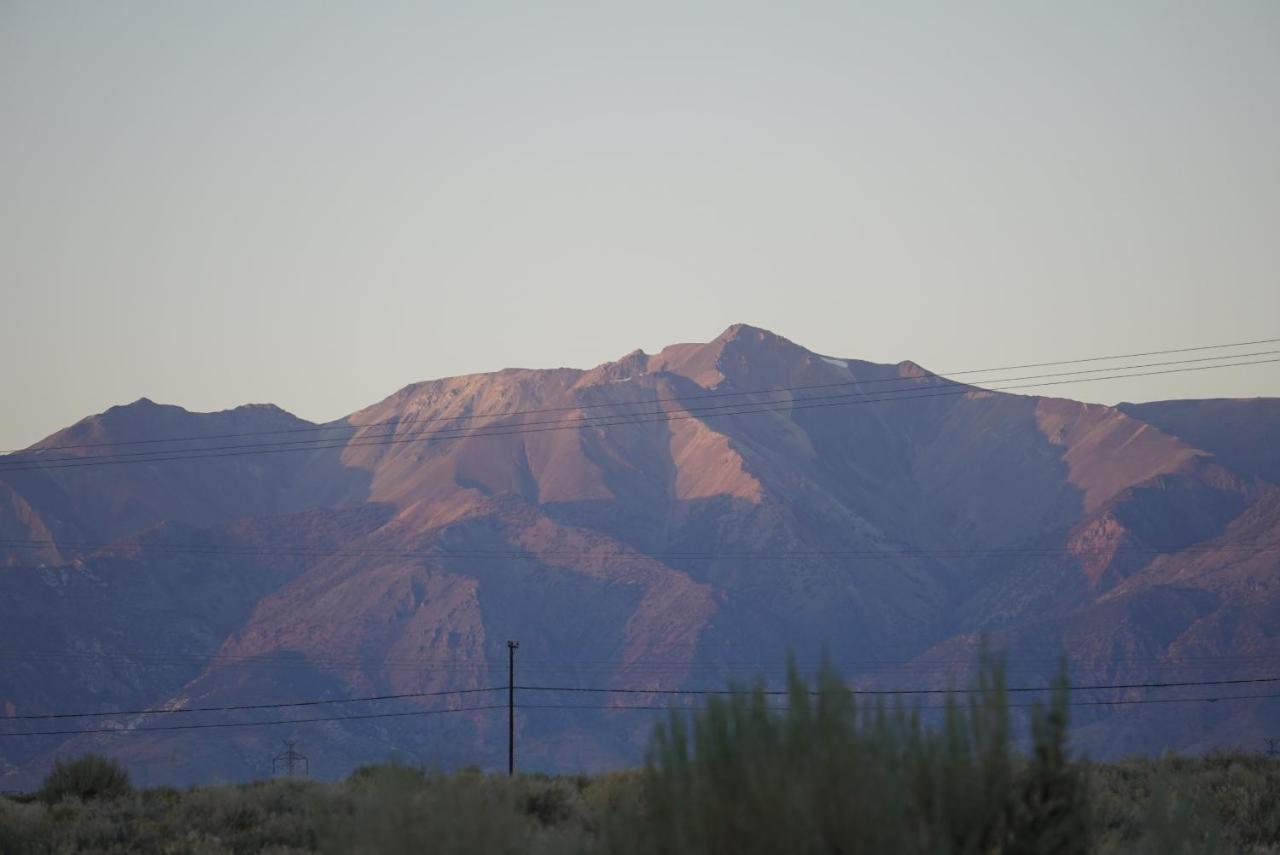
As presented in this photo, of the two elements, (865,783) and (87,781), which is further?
(87,781)

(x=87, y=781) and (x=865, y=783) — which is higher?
(x=865, y=783)

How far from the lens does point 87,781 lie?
28219 mm

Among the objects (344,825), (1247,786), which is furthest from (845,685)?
(1247,786)

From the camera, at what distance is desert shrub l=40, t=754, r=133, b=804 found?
27.8 metres

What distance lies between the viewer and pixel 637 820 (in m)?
13.2

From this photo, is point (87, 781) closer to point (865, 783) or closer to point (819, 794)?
point (819, 794)

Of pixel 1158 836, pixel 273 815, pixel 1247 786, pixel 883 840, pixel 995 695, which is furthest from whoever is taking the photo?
pixel 1247 786

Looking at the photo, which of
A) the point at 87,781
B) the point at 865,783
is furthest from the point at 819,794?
the point at 87,781

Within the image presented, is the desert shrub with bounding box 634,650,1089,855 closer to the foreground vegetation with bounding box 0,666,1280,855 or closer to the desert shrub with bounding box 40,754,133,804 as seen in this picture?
the foreground vegetation with bounding box 0,666,1280,855

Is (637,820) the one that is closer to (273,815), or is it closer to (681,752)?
(681,752)

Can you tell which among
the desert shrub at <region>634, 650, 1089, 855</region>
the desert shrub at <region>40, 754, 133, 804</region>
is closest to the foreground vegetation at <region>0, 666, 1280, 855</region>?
the desert shrub at <region>634, 650, 1089, 855</region>

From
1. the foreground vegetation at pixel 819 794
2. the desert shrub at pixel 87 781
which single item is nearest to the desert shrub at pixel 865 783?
the foreground vegetation at pixel 819 794

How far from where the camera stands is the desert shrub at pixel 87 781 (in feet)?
91.1

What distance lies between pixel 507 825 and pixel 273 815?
11.7 m
